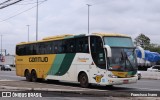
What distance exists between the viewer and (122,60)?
21438 millimetres

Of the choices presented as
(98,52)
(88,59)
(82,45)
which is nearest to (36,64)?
(82,45)

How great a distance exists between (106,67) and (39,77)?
9.11m

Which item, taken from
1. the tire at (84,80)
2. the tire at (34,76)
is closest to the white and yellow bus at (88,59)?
the tire at (84,80)

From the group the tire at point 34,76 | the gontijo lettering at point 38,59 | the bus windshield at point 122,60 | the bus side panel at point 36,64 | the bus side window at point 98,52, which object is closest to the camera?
the bus windshield at point 122,60

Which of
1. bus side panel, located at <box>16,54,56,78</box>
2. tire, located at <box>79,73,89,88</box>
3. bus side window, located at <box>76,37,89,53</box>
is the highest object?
bus side window, located at <box>76,37,89,53</box>

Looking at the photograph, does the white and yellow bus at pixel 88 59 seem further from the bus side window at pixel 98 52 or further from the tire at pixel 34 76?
the tire at pixel 34 76

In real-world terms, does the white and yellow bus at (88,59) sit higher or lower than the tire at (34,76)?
higher

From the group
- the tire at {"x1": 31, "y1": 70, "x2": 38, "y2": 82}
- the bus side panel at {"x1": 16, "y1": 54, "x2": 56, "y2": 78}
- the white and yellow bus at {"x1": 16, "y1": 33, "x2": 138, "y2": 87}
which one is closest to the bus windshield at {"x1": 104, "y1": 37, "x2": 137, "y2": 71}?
the white and yellow bus at {"x1": 16, "y1": 33, "x2": 138, "y2": 87}

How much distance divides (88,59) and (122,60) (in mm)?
2308

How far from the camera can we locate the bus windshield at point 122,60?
837 inches

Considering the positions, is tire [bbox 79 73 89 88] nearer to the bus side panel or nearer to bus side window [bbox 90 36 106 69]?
bus side window [bbox 90 36 106 69]

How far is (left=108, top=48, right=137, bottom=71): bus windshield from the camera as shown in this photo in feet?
69.7

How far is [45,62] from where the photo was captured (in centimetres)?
2778

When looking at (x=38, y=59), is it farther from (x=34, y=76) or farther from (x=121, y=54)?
(x=121, y=54)
